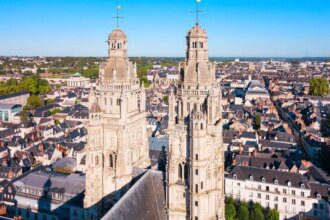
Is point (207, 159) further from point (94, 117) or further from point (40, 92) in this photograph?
point (40, 92)

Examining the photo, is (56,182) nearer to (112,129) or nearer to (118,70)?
(112,129)

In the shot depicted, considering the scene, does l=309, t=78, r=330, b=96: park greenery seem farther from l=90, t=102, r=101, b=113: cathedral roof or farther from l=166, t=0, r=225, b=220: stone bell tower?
l=90, t=102, r=101, b=113: cathedral roof

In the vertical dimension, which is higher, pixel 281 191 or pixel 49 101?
pixel 49 101

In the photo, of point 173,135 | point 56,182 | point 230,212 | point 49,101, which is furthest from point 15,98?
point 173,135

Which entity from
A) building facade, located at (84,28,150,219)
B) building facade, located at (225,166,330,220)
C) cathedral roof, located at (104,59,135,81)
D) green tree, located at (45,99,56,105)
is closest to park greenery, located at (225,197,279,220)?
building facade, located at (225,166,330,220)

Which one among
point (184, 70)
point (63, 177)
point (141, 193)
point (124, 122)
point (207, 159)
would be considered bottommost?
point (63, 177)

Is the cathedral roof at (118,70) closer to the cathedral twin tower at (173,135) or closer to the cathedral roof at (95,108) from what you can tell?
the cathedral twin tower at (173,135)

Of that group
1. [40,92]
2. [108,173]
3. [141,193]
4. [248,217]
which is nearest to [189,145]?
[141,193]
